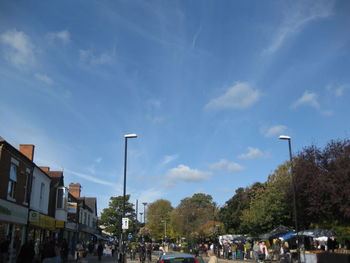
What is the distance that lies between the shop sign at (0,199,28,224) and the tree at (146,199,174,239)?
2353 inches

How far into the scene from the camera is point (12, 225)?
68.9 ft

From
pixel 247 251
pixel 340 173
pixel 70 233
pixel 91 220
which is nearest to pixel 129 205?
pixel 91 220

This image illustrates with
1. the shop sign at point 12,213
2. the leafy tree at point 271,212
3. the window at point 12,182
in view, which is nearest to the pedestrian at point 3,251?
the shop sign at point 12,213

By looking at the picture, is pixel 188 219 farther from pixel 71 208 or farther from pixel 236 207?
pixel 71 208

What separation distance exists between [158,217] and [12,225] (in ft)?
226

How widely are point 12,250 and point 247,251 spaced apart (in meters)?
23.2

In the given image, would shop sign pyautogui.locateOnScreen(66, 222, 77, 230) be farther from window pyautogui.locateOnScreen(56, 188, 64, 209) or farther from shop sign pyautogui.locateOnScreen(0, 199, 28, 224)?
shop sign pyautogui.locateOnScreen(0, 199, 28, 224)

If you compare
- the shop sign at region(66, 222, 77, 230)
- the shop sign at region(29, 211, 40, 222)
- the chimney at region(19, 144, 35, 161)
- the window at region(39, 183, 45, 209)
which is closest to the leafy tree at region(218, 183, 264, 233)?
the shop sign at region(66, 222, 77, 230)

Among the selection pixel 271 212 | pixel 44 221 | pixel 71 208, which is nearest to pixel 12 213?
pixel 44 221

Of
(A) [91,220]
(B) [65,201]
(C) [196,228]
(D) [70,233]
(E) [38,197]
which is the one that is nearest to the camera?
(E) [38,197]

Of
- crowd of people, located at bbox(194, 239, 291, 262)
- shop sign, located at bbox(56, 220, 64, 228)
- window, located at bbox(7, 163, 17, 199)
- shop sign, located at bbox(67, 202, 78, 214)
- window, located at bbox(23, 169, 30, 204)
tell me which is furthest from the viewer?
shop sign, located at bbox(67, 202, 78, 214)

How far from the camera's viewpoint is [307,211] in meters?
28.0

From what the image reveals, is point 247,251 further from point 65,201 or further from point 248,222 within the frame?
point 65,201

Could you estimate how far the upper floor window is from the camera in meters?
20.0
